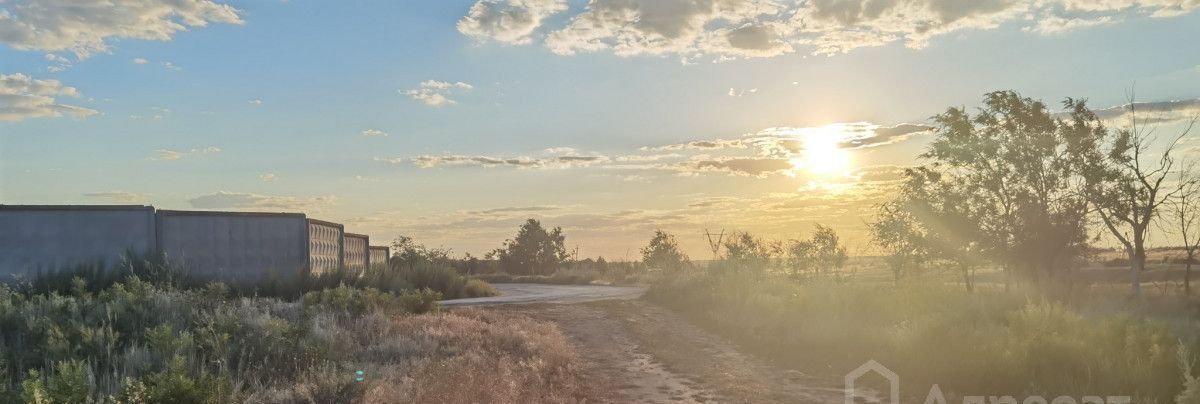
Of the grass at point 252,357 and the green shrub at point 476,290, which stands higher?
the grass at point 252,357

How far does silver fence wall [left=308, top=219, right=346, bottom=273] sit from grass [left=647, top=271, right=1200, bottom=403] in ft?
53.8

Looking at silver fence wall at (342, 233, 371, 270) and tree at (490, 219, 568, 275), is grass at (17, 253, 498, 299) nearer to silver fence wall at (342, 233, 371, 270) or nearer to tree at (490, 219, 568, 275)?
silver fence wall at (342, 233, 371, 270)

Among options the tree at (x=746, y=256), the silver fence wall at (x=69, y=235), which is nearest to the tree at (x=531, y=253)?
the tree at (x=746, y=256)

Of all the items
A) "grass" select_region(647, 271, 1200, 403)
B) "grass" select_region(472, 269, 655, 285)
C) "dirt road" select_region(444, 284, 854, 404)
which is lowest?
"grass" select_region(472, 269, 655, 285)

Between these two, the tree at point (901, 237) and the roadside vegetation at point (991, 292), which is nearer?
the roadside vegetation at point (991, 292)

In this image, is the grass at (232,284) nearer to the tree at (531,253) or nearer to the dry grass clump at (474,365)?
the dry grass clump at (474,365)

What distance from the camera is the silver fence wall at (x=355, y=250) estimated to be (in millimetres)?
36906

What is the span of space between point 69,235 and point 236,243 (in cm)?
504

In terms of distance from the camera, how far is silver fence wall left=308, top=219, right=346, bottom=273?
1213 inches

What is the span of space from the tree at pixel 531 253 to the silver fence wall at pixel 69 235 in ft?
154

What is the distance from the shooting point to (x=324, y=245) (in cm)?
3278

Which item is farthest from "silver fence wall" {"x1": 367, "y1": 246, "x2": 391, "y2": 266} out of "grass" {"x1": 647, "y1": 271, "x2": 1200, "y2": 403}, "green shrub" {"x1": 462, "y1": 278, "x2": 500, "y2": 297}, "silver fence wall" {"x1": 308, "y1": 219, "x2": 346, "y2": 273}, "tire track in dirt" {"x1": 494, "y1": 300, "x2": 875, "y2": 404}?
"grass" {"x1": 647, "y1": 271, "x2": 1200, "y2": 403}

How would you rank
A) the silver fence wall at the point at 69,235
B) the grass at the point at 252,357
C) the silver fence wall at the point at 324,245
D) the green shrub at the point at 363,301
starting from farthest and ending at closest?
1. the silver fence wall at the point at 324,245
2. the silver fence wall at the point at 69,235
3. the green shrub at the point at 363,301
4. the grass at the point at 252,357

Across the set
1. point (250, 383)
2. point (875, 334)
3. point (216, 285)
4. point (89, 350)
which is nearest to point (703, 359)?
point (875, 334)
